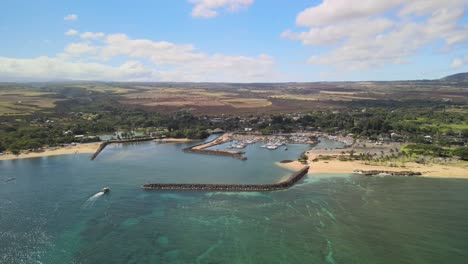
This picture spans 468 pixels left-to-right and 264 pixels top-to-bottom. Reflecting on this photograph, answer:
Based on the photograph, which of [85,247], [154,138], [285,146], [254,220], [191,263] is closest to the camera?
[191,263]

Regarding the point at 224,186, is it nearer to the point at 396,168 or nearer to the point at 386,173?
the point at 386,173

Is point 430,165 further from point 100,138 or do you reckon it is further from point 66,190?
point 100,138

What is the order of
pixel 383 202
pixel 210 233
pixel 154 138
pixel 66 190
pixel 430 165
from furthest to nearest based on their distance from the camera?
pixel 154 138 → pixel 430 165 → pixel 66 190 → pixel 383 202 → pixel 210 233

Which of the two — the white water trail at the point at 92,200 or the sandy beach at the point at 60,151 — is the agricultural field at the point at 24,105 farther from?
the white water trail at the point at 92,200

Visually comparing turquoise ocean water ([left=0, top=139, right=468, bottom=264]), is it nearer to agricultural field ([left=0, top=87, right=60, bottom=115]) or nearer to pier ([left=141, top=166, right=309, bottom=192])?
pier ([left=141, top=166, right=309, bottom=192])

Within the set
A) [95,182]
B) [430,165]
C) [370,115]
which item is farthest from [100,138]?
[370,115]

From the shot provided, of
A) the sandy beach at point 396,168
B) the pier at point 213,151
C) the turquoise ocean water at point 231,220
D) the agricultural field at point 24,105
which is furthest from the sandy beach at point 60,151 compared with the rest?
the agricultural field at point 24,105

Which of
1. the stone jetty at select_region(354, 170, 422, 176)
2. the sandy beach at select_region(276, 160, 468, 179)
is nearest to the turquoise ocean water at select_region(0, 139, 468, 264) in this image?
the stone jetty at select_region(354, 170, 422, 176)
